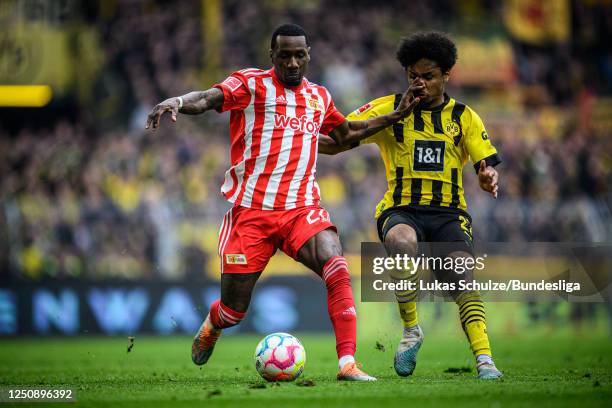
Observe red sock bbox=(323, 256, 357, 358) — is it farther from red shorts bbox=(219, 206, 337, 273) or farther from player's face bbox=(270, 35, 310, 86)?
player's face bbox=(270, 35, 310, 86)

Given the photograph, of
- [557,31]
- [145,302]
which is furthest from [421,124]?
[557,31]

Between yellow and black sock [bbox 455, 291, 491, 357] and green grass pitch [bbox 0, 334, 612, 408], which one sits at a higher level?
yellow and black sock [bbox 455, 291, 491, 357]

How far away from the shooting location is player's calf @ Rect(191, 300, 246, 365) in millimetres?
7320

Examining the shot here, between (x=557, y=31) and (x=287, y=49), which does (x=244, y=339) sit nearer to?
(x=287, y=49)

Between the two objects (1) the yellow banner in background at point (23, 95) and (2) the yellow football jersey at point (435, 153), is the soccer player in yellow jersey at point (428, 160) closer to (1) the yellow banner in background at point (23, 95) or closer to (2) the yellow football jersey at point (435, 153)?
(2) the yellow football jersey at point (435, 153)

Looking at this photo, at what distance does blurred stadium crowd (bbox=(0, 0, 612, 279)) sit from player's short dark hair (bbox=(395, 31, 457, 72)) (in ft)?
24.6

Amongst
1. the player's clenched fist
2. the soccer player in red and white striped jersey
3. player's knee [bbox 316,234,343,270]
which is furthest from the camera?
the soccer player in red and white striped jersey

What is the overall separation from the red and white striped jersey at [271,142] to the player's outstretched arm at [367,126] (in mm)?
382

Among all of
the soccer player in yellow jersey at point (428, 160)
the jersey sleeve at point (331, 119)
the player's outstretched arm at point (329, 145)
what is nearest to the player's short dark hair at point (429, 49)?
the soccer player in yellow jersey at point (428, 160)

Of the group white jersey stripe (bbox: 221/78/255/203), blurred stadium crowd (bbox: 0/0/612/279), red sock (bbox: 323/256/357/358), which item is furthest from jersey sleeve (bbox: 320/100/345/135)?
blurred stadium crowd (bbox: 0/0/612/279)

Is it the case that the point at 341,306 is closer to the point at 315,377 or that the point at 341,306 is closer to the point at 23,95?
the point at 315,377

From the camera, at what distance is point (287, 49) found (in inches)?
274

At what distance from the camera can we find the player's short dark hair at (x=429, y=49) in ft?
24.1

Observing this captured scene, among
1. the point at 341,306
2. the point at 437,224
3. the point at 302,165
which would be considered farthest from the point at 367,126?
the point at 341,306
